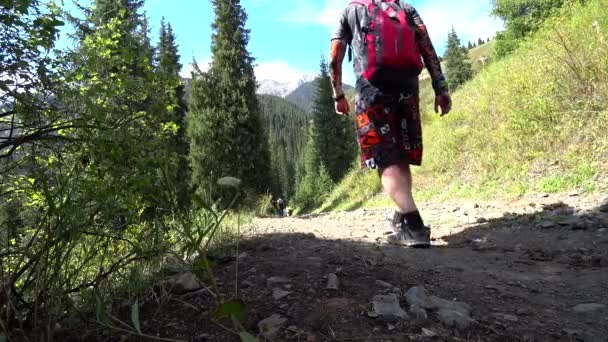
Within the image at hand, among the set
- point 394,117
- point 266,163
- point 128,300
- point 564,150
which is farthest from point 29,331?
point 266,163

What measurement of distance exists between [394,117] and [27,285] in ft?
8.25

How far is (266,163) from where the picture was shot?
22422 millimetres

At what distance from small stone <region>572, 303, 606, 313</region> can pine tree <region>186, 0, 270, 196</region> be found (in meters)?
19.7

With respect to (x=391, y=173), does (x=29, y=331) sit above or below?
below

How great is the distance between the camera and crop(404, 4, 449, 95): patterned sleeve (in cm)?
342

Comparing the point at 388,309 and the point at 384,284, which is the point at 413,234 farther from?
the point at 388,309

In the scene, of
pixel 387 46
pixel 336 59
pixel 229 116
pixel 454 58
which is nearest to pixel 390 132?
pixel 387 46

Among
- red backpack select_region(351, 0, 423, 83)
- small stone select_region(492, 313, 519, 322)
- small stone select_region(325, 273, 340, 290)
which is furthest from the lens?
red backpack select_region(351, 0, 423, 83)

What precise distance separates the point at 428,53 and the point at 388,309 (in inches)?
94.2

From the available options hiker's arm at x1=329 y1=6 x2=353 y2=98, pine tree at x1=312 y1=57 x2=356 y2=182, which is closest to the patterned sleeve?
hiker's arm at x1=329 y1=6 x2=353 y2=98

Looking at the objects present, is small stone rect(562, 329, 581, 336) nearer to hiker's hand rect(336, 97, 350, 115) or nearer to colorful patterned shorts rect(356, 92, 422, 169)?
colorful patterned shorts rect(356, 92, 422, 169)

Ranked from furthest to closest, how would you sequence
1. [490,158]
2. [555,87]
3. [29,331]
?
[490,158] → [555,87] → [29,331]

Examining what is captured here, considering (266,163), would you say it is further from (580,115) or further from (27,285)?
(27,285)

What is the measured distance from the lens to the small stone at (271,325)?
1.53 m
